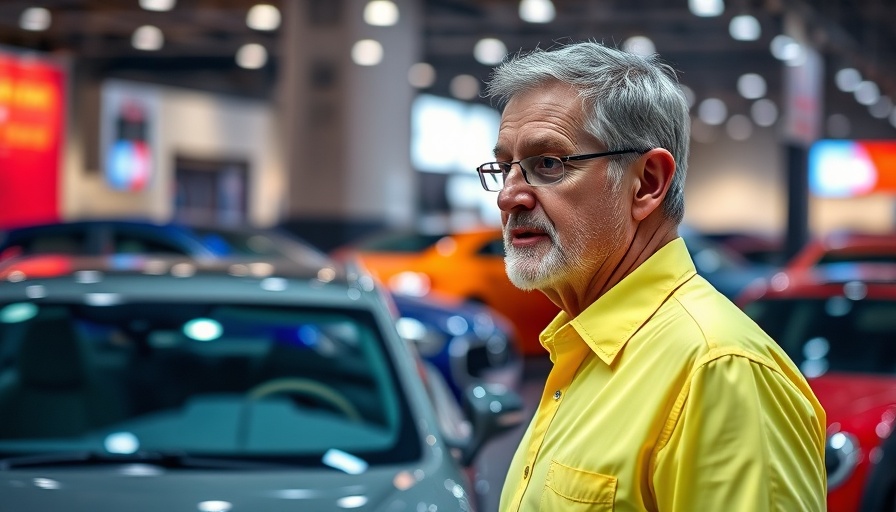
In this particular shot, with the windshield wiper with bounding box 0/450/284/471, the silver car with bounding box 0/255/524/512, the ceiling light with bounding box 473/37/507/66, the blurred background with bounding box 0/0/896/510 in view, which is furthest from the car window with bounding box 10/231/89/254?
the ceiling light with bounding box 473/37/507/66

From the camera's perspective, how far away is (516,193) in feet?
6.31

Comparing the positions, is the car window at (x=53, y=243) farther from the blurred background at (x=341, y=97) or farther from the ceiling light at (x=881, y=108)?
the ceiling light at (x=881, y=108)

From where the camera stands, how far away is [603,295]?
1.87 metres

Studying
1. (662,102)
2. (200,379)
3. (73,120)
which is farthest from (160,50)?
(662,102)

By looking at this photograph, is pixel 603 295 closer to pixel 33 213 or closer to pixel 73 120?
pixel 33 213

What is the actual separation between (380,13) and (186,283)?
17087 millimetres

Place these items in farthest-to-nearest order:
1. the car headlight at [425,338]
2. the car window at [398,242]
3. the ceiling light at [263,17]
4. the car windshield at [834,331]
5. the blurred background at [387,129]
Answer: the ceiling light at [263,17] → the car window at [398,242] → the blurred background at [387,129] → the car headlight at [425,338] → the car windshield at [834,331]

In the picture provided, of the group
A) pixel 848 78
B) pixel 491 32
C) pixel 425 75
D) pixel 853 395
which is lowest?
pixel 853 395

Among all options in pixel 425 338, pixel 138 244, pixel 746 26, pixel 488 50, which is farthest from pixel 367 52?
pixel 425 338

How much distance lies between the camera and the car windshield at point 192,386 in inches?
149

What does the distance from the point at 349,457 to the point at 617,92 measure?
1989 millimetres

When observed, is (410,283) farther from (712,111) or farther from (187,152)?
(712,111)

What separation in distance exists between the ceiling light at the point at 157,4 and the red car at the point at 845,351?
56.3 feet

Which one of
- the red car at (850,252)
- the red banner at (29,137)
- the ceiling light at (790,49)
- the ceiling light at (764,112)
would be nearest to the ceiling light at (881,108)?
the ceiling light at (764,112)
